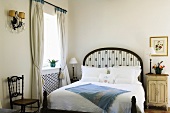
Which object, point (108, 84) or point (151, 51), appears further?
point (151, 51)

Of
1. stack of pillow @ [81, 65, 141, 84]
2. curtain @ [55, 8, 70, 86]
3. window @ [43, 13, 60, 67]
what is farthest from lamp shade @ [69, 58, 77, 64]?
stack of pillow @ [81, 65, 141, 84]

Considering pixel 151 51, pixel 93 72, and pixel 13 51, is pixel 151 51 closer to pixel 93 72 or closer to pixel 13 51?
pixel 93 72

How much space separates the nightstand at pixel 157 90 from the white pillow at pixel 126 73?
39 cm

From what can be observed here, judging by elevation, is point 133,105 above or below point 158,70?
below

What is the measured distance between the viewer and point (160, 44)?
17.7 feet

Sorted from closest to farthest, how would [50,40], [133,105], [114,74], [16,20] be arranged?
[133,105]
[16,20]
[114,74]
[50,40]

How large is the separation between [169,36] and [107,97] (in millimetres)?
2904

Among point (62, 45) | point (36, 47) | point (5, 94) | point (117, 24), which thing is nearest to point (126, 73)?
point (117, 24)

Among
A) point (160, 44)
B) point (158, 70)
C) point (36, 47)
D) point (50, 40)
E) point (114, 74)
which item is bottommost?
point (114, 74)

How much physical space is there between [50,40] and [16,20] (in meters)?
1.89

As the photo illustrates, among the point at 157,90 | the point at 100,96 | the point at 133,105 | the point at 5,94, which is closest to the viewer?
the point at 133,105

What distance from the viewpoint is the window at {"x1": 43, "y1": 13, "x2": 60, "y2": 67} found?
18.4 feet

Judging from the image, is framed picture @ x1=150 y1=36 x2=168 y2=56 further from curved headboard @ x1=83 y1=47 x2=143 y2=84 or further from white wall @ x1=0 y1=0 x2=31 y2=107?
white wall @ x1=0 y1=0 x2=31 y2=107

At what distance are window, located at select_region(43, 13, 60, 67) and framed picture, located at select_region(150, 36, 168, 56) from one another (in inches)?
109
